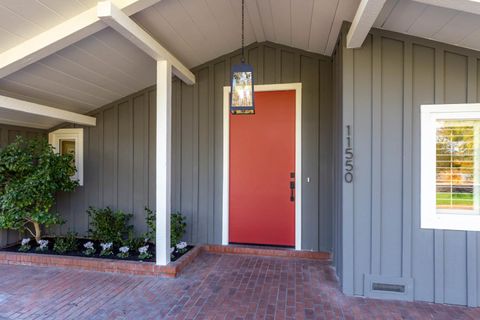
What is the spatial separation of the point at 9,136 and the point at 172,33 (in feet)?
9.83

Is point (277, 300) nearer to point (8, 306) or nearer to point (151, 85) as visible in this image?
point (8, 306)

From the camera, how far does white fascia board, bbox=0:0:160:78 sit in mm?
2361

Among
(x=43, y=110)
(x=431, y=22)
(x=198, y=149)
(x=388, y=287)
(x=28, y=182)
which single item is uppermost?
(x=431, y=22)

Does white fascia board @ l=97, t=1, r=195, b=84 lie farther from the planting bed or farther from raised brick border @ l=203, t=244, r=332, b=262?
raised brick border @ l=203, t=244, r=332, b=262

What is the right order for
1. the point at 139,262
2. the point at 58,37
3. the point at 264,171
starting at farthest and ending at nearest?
1. the point at 264,171
2. the point at 139,262
3. the point at 58,37

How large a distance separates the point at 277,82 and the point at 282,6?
109cm

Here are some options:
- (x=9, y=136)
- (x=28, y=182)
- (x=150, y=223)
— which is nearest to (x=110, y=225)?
(x=150, y=223)

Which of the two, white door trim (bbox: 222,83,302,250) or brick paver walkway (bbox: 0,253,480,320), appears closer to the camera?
brick paver walkway (bbox: 0,253,480,320)

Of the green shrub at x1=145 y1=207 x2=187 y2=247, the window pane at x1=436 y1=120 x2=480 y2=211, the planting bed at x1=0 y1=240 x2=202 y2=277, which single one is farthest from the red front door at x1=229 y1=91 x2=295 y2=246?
the window pane at x1=436 y1=120 x2=480 y2=211

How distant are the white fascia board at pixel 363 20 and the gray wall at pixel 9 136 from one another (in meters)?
4.69

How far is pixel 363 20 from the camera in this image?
221cm

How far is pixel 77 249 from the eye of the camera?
12.4ft

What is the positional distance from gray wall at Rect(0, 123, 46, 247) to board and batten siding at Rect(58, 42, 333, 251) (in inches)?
28.3

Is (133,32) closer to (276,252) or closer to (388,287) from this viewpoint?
(276,252)
